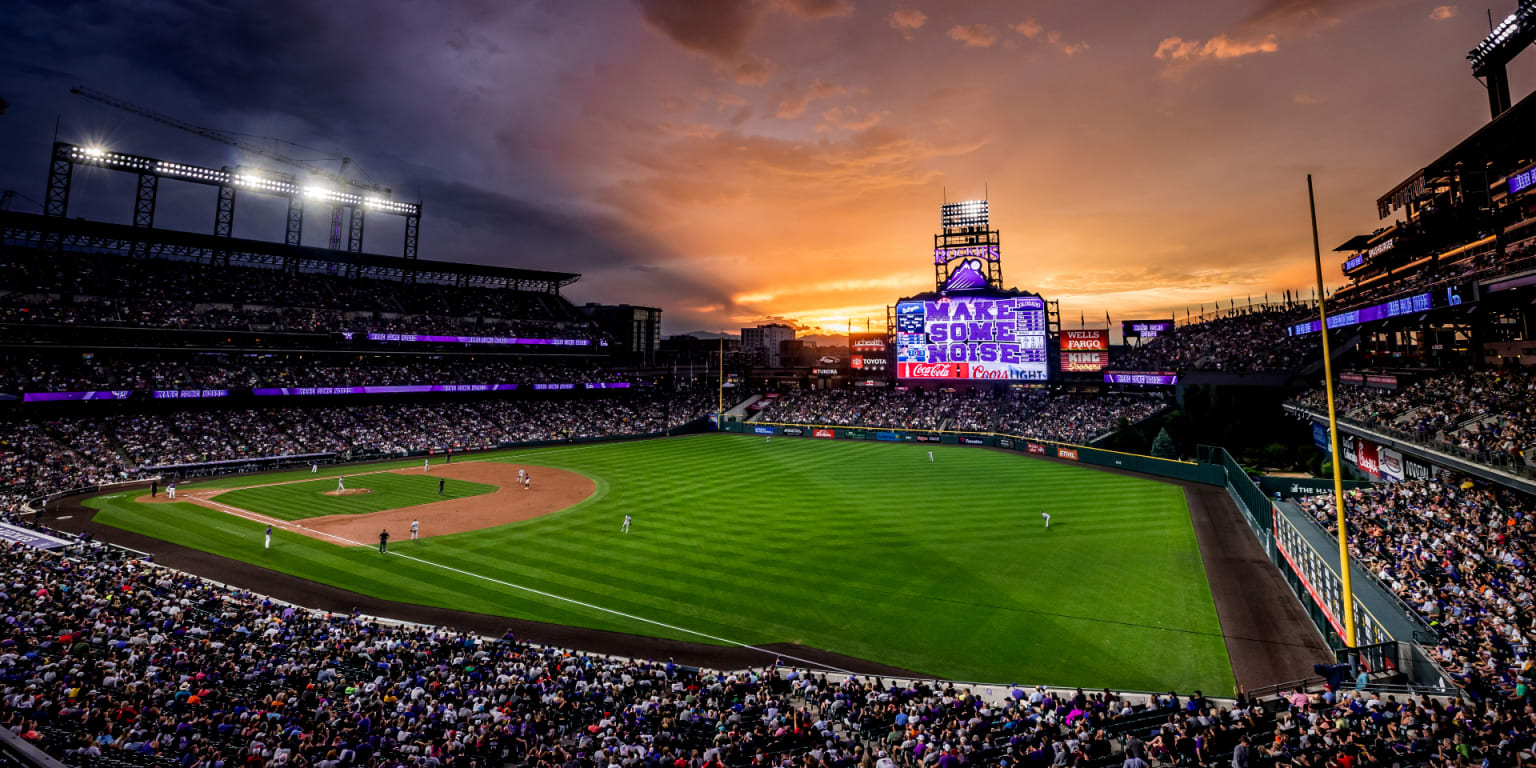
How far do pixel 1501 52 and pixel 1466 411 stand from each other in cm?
2869

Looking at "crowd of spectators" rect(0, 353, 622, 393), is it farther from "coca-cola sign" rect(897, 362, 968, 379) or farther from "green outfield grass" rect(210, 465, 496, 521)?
"coca-cola sign" rect(897, 362, 968, 379)

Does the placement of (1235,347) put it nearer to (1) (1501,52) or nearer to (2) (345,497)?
(1) (1501,52)

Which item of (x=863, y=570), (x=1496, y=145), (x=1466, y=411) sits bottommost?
(x=863, y=570)

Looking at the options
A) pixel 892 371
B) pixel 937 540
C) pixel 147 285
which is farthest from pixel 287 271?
pixel 937 540

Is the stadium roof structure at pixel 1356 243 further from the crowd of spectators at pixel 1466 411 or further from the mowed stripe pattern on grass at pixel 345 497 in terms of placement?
the mowed stripe pattern on grass at pixel 345 497

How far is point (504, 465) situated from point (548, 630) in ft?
118

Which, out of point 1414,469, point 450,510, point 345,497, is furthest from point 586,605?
point 1414,469

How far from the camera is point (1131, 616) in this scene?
63.1 ft

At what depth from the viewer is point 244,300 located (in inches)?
2395

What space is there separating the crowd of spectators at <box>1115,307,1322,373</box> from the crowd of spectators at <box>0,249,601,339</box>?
69.2 meters

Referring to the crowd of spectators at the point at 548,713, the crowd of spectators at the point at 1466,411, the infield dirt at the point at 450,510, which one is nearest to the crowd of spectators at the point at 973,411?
the crowd of spectators at the point at 1466,411

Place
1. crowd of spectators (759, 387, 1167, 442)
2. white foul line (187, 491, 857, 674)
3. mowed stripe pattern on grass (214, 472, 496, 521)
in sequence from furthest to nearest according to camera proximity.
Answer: crowd of spectators (759, 387, 1167, 442) → mowed stripe pattern on grass (214, 472, 496, 521) → white foul line (187, 491, 857, 674)

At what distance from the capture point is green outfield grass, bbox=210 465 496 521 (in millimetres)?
33125

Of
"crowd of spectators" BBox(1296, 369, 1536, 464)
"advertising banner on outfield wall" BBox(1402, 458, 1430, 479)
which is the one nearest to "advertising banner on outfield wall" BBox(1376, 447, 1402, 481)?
"advertising banner on outfield wall" BBox(1402, 458, 1430, 479)
